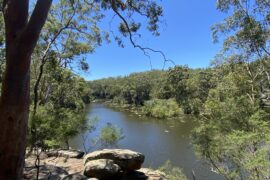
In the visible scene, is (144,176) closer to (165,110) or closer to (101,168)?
(101,168)

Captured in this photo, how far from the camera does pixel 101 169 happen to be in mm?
8812

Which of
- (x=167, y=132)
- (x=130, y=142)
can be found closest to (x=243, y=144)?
(x=130, y=142)

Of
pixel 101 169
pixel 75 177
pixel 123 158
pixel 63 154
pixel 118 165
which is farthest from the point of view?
pixel 63 154

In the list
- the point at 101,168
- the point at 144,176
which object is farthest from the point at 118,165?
the point at 144,176

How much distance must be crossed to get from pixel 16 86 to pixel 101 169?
612 cm

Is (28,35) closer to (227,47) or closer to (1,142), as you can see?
(1,142)

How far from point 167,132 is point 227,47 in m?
17.8

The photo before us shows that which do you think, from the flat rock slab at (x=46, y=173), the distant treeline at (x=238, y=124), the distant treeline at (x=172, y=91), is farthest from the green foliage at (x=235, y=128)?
the flat rock slab at (x=46, y=173)

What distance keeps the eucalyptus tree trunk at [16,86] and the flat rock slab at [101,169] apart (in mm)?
5614

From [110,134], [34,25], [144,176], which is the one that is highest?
[34,25]

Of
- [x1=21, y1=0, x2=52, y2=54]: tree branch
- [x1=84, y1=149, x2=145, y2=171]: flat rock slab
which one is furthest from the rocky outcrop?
[x1=21, y1=0, x2=52, y2=54]: tree branch

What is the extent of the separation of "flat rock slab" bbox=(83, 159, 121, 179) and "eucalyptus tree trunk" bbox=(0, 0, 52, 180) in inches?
221

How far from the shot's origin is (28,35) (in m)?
3.34

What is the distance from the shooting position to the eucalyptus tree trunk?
3240 mm
